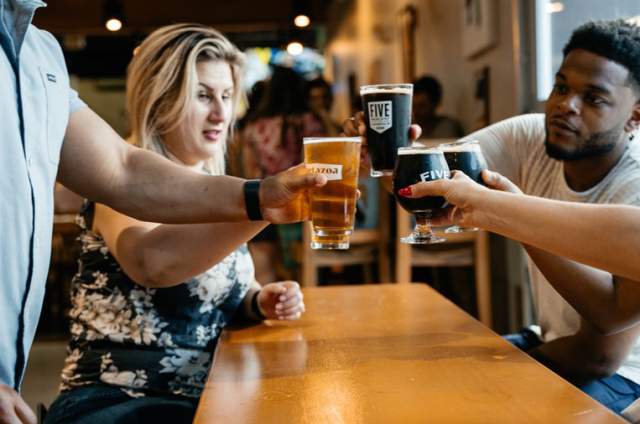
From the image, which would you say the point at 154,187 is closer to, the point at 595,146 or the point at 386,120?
the point at 386,120

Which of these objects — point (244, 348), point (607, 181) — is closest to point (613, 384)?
point (607, 181)

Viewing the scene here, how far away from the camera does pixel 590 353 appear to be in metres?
1.80

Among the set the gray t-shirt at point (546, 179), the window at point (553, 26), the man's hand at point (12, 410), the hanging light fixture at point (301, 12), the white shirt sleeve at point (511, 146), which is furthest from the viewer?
the hanging light fixture at point (301, 12)

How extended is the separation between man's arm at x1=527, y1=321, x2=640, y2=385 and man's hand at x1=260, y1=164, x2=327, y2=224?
736mm

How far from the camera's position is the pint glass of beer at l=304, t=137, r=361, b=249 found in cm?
157

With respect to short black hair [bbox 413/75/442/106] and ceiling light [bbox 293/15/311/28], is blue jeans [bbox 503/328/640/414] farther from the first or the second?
ceiling light [bbox 293/15/311/28]

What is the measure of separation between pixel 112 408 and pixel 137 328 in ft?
0.71

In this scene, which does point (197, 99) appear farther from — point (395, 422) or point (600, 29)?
point (395, 422)

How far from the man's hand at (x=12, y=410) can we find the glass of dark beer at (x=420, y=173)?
82 cm

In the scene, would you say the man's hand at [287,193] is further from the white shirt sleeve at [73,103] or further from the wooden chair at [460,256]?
the wooden chair at [460,256]

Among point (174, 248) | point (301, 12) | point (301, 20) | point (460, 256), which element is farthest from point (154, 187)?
point (301, 20)

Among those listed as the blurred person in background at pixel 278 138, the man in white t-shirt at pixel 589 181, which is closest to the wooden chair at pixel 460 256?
the blurred person in background at pixel 278 138

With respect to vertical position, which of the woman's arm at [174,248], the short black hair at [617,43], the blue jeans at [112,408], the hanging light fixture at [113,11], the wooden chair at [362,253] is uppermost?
the hanging light fixture at [113,11]

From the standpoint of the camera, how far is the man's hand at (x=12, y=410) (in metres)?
1.18
